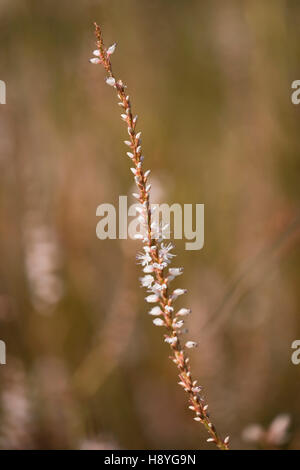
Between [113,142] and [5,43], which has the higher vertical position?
[5,43]

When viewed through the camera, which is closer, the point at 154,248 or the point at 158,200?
the point at 154,248

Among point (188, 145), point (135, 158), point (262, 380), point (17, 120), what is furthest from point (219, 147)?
point (135, 158)

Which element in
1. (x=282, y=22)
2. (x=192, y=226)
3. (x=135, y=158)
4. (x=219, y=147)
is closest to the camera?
(x=135, y=158)

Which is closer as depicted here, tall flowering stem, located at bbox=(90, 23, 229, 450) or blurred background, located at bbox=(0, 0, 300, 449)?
tall flowering stem, located at bbox=(90, 23, 229, 450)

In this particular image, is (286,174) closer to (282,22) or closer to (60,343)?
(282,22)

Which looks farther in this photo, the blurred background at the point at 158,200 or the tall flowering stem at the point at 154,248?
the blurred background at the point at 158,200

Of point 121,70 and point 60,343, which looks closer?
point 60,343

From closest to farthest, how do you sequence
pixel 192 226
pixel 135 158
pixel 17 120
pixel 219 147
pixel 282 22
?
1. pixel 135 158
2. pixel 282 22
3. pixel 192 226
4. pixel 17 120
5. pixel 219 147

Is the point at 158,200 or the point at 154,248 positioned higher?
the point at 158,200
